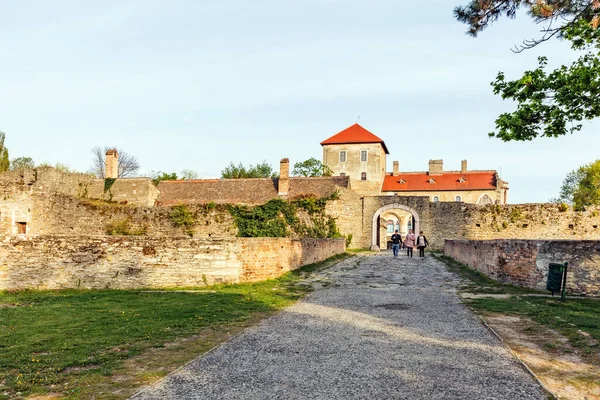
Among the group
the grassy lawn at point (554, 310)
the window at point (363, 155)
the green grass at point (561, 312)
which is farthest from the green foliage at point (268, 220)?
the window at point (363, 155)

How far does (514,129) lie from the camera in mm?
10492

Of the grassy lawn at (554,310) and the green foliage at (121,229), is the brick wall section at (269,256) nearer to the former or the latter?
the grassy lawn at (554,310)

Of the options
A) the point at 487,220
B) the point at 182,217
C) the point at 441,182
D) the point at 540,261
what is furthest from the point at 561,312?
the point at 441,182

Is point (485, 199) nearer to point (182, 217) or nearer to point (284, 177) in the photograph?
point (284, 177)

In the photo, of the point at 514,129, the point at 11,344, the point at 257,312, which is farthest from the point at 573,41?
the point at 11,344

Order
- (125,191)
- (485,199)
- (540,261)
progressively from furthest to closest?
(485,199)
(125,191)
(540,261)

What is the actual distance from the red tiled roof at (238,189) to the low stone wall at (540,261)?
2006 centimetres

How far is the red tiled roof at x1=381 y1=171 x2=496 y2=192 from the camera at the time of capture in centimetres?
6194

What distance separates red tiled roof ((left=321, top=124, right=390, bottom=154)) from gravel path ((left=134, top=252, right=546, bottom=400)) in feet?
171

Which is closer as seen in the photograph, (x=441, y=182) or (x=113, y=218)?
(x=113, y=218)

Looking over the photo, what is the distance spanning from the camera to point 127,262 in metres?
12.8

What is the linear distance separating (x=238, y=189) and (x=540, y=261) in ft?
88.7

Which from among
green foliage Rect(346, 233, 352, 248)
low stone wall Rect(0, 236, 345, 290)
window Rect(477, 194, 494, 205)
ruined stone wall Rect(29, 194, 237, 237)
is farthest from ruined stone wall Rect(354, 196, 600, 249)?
window Rect(477, 194, 494, 205)

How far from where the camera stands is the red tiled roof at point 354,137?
59844 mm
